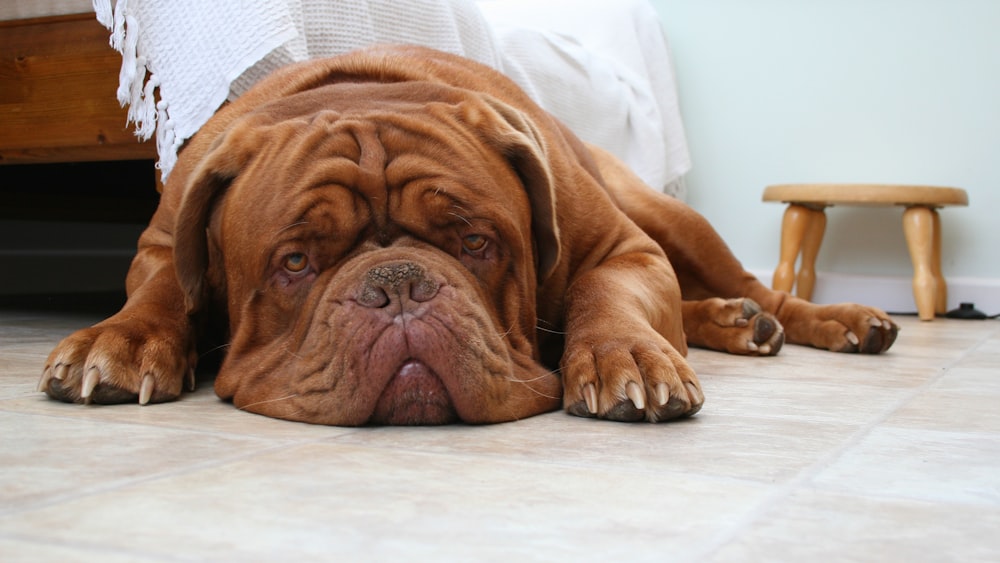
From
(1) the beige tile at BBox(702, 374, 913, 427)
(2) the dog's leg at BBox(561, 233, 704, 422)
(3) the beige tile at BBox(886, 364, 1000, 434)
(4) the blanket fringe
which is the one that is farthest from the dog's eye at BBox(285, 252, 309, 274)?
(4) the blanket fringe

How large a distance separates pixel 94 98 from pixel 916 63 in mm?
3596

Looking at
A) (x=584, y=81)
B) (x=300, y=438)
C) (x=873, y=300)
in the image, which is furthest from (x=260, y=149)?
(x=873, y=300)

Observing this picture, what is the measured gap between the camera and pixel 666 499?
115cm

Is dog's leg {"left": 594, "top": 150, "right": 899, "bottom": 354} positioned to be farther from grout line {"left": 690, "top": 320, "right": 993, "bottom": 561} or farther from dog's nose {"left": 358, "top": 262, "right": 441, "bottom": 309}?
dog's nose {"left": 358, "top": 262, "right": 441, "bottom": 309}

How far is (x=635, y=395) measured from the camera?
1.63m

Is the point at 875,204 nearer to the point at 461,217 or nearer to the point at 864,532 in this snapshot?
the point at 461,217

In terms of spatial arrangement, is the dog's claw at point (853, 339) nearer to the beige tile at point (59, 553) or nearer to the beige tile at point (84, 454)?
the beige tile at point (84, 454)

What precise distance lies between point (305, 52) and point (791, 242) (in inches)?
105

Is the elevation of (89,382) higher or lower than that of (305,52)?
lower

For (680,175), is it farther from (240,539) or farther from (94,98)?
(240,539)

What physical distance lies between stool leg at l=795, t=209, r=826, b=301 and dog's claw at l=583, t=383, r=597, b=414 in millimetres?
3364

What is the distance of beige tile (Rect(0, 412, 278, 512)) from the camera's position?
116cm

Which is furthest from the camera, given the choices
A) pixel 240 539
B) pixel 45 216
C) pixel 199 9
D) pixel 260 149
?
pixel 45 216

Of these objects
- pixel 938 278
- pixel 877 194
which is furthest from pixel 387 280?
pixel 938 278
